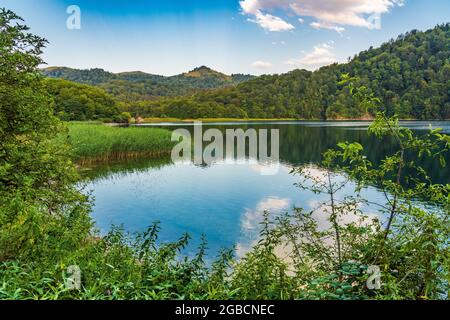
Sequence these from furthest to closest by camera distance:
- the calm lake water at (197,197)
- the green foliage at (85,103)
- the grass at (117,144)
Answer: the green foliage at (85,103)
the grass at (117,144)
the calm lake water at (197,197)

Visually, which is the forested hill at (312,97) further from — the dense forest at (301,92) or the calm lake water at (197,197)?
the calm lake water at (197,197)

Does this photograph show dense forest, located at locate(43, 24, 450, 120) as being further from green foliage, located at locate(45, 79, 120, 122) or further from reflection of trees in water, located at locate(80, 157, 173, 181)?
reflection of trees in water, located at locate(80, 157, 173, 181)

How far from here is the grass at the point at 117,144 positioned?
21953mm

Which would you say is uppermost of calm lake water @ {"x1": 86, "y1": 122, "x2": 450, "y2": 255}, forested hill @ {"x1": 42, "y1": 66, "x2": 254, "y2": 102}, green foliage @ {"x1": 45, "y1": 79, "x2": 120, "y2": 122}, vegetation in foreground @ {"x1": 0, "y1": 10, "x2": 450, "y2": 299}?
forested hill @ {"x1": 42, "y1": 66, "x2": 254, "y2": 102}

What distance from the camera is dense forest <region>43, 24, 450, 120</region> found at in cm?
5434

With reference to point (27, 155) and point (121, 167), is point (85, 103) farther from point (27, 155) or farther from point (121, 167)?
point (27, 155)

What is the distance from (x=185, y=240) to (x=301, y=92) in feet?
366

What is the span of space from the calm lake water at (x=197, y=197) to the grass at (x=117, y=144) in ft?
4.47

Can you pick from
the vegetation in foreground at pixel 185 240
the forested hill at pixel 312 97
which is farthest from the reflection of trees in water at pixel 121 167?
the forested hill at pixel 312 97

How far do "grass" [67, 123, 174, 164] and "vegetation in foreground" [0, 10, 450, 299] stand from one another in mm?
15709

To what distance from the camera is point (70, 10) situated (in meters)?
5.44

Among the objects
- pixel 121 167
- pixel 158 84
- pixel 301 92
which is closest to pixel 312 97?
pixel 301 92

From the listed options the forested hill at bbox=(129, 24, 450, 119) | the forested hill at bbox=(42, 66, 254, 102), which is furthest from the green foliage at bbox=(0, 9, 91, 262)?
the forested hill at bbox=(42, 66, 254, 102)

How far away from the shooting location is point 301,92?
110750 mm
